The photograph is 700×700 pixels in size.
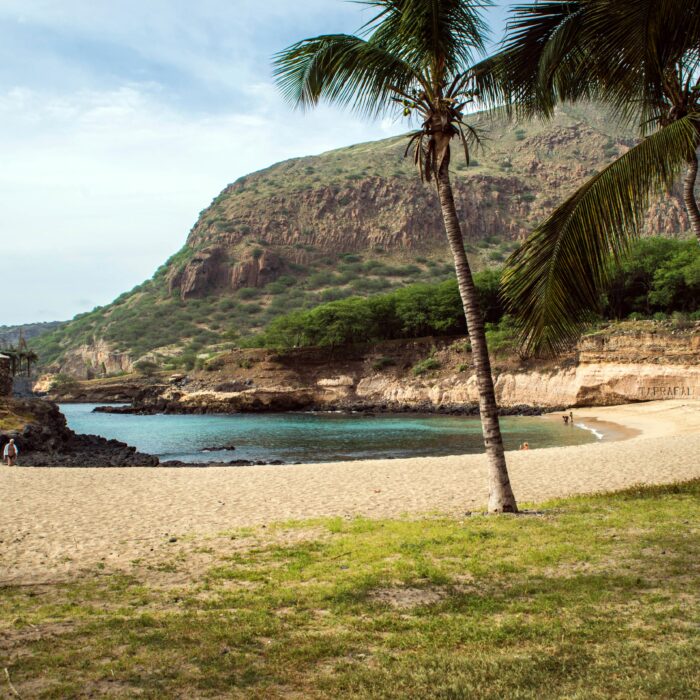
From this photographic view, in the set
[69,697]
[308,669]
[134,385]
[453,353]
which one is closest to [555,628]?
[308,669]

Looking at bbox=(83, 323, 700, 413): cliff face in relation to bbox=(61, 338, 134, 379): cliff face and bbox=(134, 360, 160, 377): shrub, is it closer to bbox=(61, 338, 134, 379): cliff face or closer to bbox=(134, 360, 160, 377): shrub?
bbox=(134, 360, 160, 377): shrub

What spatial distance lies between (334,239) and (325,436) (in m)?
119

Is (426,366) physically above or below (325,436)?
above

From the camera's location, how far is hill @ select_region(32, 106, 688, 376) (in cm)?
13900

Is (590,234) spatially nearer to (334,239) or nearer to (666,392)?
(666,392)

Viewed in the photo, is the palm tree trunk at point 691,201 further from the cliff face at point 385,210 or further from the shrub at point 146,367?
the cliff face at point 385,210

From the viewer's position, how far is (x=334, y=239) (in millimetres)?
156625

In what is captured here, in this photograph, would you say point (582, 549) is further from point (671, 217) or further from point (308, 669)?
point (671, 217)

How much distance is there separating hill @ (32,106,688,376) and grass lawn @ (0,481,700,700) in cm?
12429

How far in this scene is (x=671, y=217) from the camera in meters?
130

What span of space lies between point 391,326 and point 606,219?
7501 cm

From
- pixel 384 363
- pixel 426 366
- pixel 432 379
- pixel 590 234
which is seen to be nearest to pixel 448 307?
pixel 426 366

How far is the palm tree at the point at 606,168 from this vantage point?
6832 mm

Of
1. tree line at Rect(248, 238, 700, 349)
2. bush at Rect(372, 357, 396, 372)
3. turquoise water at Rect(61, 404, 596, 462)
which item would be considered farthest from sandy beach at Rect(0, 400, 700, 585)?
bush at Rect(372, 357, 396, 372)
